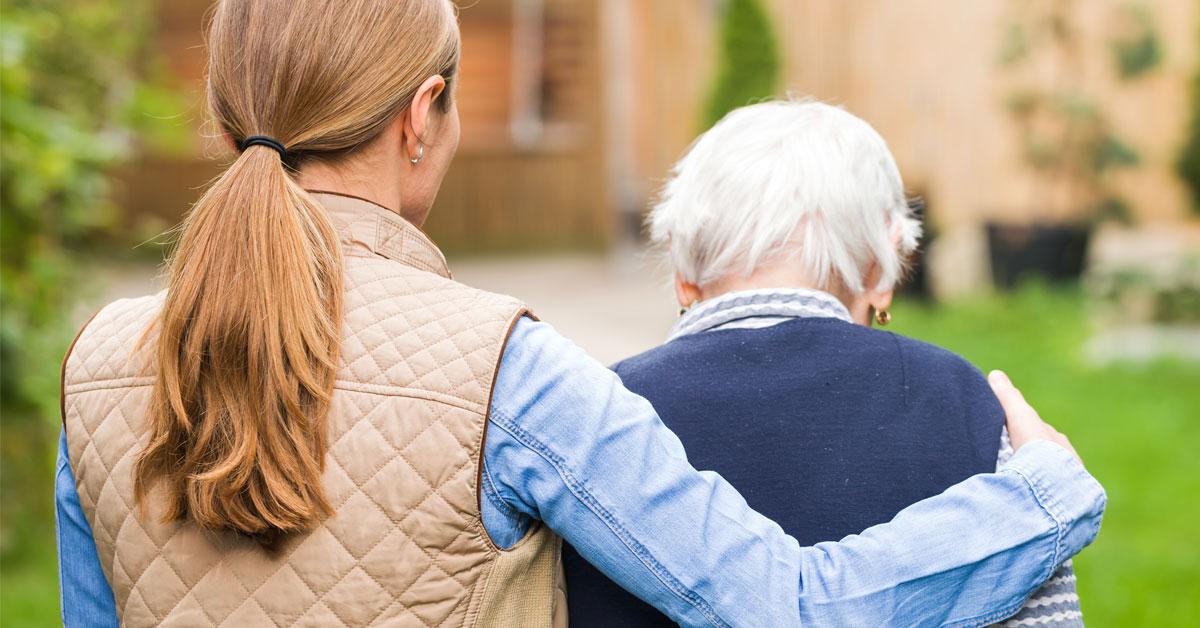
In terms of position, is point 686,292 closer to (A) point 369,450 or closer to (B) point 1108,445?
(A) point 369,450

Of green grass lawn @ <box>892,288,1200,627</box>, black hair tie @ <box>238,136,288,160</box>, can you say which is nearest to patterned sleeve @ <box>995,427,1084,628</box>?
black hair tie @ <box>238,136,288,160</box>

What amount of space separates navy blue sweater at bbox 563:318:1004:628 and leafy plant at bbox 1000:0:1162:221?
370 inches

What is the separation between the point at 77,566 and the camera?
1610 mm

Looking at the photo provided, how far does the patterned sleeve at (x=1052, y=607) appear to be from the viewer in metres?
1.63

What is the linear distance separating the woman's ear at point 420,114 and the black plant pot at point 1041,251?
8788 mm

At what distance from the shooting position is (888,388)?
67.3 inches

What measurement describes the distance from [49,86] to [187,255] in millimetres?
→ 3979

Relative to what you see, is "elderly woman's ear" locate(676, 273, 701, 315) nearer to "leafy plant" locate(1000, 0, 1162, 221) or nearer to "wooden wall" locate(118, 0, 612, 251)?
"leafy plant" locate(1000, 0, 1162, 221)

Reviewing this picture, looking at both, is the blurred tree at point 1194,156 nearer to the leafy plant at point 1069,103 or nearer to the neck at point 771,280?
the leafy plant at point 1069,103

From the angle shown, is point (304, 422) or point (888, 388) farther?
point (888, 388)

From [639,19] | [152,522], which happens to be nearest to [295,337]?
[152,522]

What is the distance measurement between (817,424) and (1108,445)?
4.60 metres

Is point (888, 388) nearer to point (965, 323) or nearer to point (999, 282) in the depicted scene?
point (965, 323)

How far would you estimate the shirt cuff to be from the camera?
4.99 feet
